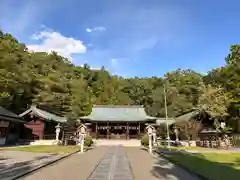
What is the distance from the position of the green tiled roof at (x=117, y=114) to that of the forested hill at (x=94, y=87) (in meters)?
4.72

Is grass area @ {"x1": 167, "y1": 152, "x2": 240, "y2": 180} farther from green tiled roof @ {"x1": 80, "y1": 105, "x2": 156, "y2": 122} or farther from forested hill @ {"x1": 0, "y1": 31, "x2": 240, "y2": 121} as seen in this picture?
green tiled roof @ {"x1": 80, "y1": 105, "x2": 156, "y2": 122}

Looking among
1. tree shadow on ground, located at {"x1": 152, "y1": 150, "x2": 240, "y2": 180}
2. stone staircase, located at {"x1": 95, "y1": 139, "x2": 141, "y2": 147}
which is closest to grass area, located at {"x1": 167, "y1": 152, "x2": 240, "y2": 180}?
tree shadow on ground, located at {"x1": 152, "y1": 150, "x2": 240, "y2": 180}

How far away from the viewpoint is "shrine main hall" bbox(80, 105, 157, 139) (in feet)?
171

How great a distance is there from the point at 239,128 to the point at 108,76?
2765 inches

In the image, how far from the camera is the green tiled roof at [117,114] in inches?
2071

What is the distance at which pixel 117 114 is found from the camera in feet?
183

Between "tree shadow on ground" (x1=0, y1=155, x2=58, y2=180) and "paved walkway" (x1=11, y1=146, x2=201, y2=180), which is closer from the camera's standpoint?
"tree shadow on ground" (x1=0, y1=155, x2=58, y2=180)

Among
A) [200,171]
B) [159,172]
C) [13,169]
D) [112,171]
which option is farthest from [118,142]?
[200,171]

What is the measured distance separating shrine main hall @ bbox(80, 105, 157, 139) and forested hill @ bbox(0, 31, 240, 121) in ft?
16.1

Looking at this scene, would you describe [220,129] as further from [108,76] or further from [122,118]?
[108,76]

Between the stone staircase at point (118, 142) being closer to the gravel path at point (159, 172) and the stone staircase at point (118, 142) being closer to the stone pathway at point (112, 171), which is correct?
the stone pathway at point (112, 171)

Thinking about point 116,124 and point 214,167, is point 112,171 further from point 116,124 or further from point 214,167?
point 116,124

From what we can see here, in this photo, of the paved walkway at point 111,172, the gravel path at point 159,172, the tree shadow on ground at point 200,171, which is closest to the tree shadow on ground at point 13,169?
the paved walkway at point 111,172

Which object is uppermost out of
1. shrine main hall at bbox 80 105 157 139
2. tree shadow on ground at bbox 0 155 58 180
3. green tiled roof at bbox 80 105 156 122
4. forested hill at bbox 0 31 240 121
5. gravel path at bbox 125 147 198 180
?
forested hill at bbox 0 31 240 121
